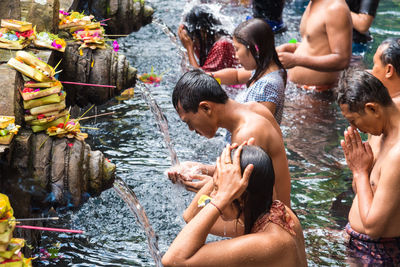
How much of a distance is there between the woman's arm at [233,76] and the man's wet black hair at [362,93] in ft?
6.85

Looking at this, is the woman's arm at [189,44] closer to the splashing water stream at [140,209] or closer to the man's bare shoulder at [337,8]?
the splashing water stream at [140,209]

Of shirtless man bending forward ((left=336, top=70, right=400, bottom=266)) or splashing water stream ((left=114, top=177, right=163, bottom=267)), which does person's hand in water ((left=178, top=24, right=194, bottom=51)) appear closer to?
splashing water stream ((left=114, top=177, right=163, bottom=267))

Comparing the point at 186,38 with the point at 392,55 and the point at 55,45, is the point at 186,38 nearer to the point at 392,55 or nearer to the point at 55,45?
the point at 55,45

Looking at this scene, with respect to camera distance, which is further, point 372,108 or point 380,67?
point 380,67

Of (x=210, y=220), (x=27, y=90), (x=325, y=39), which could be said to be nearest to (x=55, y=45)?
(x=27, y=90)

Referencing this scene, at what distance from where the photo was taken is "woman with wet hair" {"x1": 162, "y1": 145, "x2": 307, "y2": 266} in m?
2.65

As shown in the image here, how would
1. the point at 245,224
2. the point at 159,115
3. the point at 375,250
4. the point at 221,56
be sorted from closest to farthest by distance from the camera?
the point at 245,224, the point at 375,250, the point at 159,115, the point at 221,56

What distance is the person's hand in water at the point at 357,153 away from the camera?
12.1 ft

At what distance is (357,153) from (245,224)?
1260 millimetres

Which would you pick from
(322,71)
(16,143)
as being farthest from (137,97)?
(16,143)

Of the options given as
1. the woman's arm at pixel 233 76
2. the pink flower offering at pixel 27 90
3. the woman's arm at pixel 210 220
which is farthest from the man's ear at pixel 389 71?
the pink flower offering at pixel 27 90

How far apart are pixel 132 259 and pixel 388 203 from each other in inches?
68.9

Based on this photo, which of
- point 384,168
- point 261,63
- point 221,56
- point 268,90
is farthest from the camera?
point 221,56

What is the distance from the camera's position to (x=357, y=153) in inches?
147
